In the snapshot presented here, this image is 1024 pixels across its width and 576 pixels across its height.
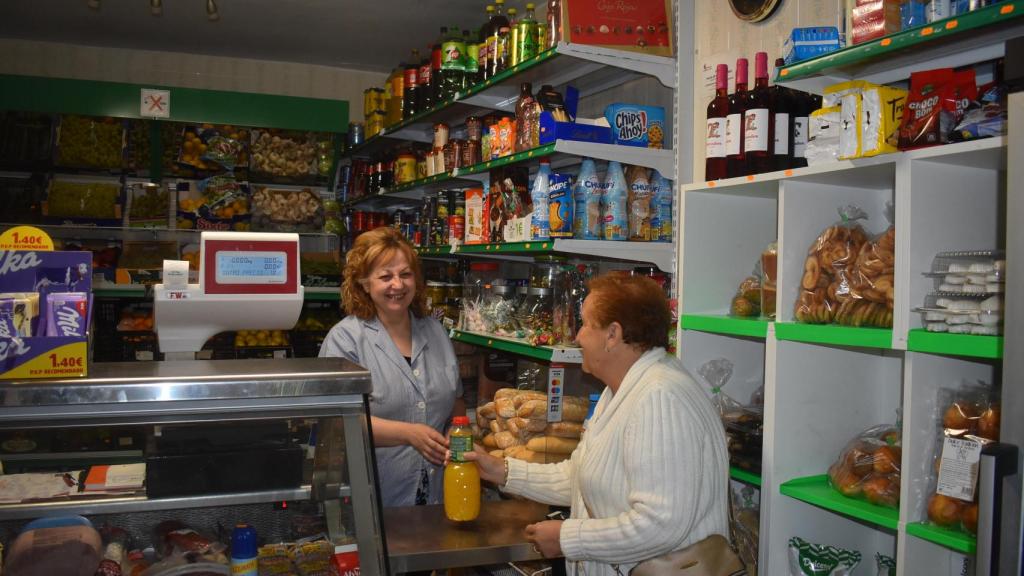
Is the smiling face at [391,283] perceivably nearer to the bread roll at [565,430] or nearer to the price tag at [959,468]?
the bread roll at [565,430]

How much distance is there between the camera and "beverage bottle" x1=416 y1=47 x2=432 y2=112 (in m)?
4.75

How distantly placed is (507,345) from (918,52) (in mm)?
2071

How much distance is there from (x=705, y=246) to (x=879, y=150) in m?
0.85

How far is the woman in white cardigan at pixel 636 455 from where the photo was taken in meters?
2.00

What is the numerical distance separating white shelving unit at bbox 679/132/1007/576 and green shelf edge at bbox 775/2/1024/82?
260 millimetres

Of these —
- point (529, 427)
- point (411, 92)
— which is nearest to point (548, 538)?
point (529, 427)

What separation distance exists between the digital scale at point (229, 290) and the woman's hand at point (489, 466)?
0.75 metres

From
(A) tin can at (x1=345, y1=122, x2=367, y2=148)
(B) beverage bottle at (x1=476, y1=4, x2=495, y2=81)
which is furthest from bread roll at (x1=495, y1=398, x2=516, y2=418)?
(A) tin can at (x1=345, y1=122, x2=367, y2=148)

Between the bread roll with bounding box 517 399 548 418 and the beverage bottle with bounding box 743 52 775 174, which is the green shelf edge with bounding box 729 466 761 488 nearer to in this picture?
the bread roll with bounding box 517 399 548 418

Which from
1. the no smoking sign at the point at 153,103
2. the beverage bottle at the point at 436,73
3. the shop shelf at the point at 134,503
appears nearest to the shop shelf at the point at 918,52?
the shop shelf at the point at 134,503

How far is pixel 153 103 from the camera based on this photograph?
597cm

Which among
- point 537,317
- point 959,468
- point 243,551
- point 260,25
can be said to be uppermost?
point 260,25

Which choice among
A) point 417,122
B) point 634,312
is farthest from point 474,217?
point 634,312

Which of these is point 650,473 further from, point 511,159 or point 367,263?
point 511,159
